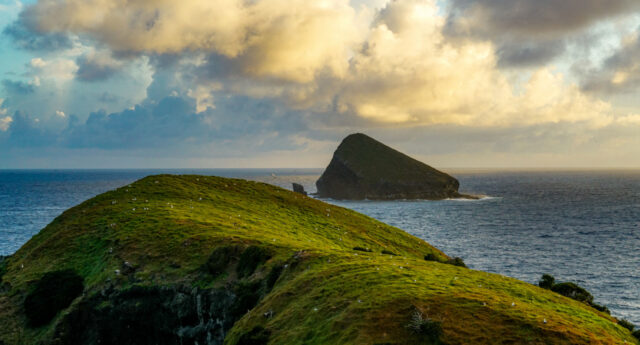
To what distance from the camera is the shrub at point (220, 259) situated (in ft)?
124

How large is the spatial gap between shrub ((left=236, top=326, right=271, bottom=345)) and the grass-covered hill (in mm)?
108

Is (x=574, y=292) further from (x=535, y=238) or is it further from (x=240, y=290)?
(x=535, y=238)

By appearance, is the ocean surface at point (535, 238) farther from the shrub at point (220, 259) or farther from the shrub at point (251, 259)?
the shrub at point (220, 259)

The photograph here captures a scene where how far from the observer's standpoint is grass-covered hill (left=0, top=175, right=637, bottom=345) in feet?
72.0

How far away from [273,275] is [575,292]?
85.0 feet

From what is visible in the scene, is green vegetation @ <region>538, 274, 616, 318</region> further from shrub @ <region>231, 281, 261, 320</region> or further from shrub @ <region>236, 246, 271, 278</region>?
shrub @ <region>231, 281, 261, 320</region>

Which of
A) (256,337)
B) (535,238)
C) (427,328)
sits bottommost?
(535,238)

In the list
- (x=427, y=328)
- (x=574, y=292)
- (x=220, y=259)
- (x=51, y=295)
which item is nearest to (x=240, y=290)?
(x=220, y=259)

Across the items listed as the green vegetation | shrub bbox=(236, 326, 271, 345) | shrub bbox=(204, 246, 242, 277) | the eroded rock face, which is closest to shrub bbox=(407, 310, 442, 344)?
shrub bbox=(236, 326, 271, 345)

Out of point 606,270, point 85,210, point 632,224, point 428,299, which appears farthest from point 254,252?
point 632,224

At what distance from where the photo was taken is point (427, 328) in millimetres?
20297

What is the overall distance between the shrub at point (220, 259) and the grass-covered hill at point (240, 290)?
12 centimetres

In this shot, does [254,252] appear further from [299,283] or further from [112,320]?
[112,320]

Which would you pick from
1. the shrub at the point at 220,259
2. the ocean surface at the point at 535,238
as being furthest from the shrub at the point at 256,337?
the ocean surface at the point at 535,238
